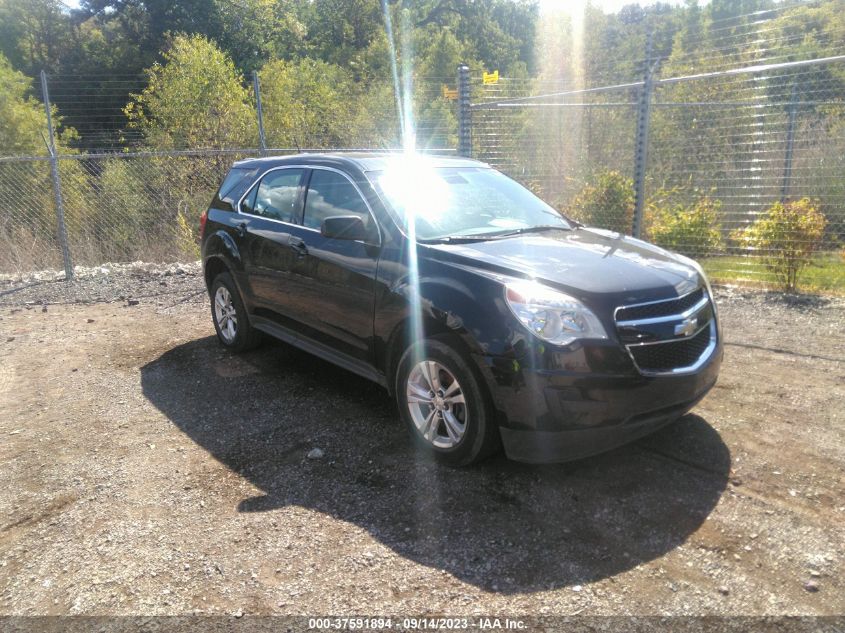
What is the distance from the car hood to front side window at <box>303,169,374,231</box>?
824mm

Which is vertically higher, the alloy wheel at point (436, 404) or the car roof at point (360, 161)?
the car roof at point (360, 161)

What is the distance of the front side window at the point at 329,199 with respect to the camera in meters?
4.45

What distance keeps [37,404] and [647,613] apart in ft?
15.7

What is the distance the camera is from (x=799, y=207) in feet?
25.6

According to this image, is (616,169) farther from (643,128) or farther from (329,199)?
(329,199)

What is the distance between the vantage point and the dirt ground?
2680mm

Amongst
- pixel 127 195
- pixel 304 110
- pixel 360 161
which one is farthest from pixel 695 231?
pixel 304 110

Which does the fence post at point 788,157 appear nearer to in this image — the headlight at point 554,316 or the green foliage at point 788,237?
the green foliage at point 788,237

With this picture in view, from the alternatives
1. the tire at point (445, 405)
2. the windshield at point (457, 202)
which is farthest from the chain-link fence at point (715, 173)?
the tire at point (445, 405)

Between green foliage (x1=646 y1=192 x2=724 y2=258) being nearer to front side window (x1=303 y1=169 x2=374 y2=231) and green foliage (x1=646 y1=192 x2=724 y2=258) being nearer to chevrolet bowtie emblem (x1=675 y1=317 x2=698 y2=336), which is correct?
chevrolet bowtie emblem (x1=675 y1=317 x2=698 y2=336)

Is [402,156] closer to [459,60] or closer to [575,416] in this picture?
[575,416]

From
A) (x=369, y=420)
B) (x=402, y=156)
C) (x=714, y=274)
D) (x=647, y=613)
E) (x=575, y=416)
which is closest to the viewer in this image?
(x=647, y=613)

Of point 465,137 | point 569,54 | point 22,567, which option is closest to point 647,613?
point 22,567

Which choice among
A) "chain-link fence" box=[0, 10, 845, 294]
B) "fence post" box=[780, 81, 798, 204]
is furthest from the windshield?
"fence post" box=[780, 81, 798, 204]
